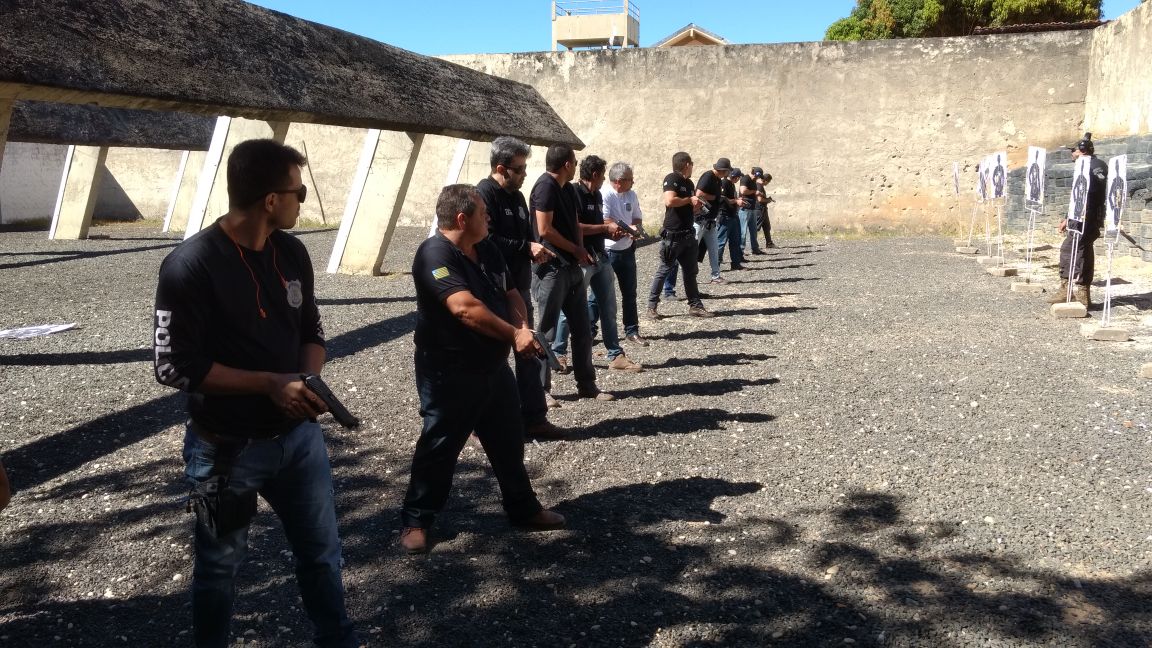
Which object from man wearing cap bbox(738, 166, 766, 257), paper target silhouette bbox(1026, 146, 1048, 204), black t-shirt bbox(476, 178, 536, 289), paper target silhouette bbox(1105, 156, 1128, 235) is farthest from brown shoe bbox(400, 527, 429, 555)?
man wearing cap bbox(738, 166, 766, 257)

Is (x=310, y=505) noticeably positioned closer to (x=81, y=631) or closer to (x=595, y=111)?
(x=81, y=631)

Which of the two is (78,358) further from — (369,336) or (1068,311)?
(1068,311)

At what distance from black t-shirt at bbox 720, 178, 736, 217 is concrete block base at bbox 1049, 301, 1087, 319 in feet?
15.8

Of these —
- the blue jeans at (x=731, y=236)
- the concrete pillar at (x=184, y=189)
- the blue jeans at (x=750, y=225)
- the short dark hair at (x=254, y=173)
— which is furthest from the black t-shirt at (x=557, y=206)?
the concrete pillar at (x=184, y=189)

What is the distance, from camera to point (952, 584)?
3.42 meters

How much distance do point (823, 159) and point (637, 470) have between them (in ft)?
54.2

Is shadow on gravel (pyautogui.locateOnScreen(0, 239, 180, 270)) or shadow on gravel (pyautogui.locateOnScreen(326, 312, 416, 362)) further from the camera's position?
shadow on gravel (pyautogui.locateOnScreen(0, 239, 180, 270))

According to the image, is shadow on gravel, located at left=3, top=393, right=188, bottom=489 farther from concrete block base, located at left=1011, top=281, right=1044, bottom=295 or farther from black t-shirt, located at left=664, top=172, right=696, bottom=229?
concrete block base, located at left=1011, top=281, right=1044, bottom=295

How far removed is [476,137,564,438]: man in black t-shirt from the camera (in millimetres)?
5270

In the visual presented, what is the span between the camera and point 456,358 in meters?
3.73

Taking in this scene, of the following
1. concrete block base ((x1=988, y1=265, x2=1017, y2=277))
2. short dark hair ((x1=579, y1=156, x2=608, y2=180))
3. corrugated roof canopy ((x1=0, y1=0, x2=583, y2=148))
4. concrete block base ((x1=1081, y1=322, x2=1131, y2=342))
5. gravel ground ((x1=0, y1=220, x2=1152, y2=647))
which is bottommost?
gravel ground ((x1=0, y1=220, x2=1152, y2=647))

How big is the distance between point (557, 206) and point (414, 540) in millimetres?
2859

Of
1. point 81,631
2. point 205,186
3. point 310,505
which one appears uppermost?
point 205,186

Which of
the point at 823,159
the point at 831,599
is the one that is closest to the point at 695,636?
the point at 831,599
